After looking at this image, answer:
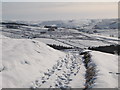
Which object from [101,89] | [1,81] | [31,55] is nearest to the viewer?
[101,89]

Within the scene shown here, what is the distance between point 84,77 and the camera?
14.7 meters

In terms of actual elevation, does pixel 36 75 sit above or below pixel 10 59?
below

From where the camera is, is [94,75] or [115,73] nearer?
[94,75]

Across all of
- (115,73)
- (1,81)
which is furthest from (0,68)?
(115,73)

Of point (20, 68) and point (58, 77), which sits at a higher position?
point (20, 68)

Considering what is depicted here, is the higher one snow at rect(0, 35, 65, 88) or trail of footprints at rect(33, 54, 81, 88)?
snow at rect(0, 35, 65, 88)

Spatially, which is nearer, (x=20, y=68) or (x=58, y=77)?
(x=58, y=77)

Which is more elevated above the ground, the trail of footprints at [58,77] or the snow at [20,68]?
the snow at [20,68]

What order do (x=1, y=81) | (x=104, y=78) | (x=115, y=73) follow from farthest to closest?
(x=115, y=73), (x=104, y=78), (x=1, y=81)

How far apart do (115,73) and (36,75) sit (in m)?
6.14

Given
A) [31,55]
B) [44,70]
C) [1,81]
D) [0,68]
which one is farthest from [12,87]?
[31,55]

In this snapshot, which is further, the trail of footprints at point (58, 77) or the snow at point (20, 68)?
the trail of footprints at point (58, 77)

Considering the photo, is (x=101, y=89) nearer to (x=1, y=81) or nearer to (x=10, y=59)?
(x=1, y=81)

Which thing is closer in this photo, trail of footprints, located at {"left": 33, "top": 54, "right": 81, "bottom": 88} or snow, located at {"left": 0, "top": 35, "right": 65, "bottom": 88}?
snow, located at {"left": 0, "top": 35, "right": 65, "bottom": 88}
